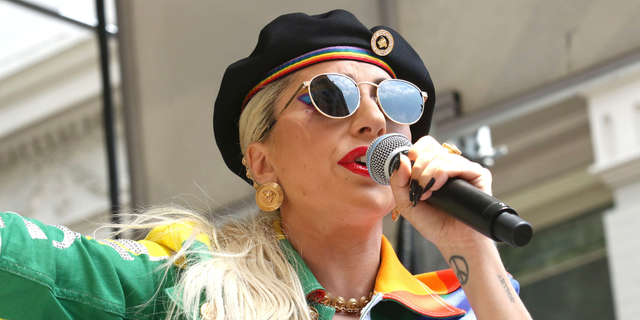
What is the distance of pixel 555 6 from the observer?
3.02m

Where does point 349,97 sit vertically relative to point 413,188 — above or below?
above

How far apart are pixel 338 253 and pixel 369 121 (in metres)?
0.38

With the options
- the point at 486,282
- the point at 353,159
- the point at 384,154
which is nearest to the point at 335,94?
the point at 353,159

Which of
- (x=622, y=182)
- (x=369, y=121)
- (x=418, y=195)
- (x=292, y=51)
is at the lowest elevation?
(x=622, y=182)

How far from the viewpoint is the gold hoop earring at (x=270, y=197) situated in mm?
1909

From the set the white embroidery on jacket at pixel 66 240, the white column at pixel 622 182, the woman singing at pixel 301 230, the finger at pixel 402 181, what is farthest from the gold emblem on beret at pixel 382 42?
the white column at pixel 622 182

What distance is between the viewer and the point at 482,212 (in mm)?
1225

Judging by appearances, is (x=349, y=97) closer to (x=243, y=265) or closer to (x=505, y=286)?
(x=243, y=265)

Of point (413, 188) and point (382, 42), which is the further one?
point (382, 42)

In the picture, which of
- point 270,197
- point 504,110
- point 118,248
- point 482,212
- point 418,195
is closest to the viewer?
point 482,212

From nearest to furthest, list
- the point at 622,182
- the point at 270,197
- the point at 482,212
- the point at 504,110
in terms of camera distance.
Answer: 1. the point at 482,212
2. the point at 270,197
3. the point at 504,110
4. the point at 622,182

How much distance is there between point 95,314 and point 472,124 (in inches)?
83.2

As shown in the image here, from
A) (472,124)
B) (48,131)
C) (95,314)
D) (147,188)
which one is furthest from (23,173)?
(95,314)

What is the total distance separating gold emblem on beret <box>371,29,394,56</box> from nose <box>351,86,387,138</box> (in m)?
0.21
